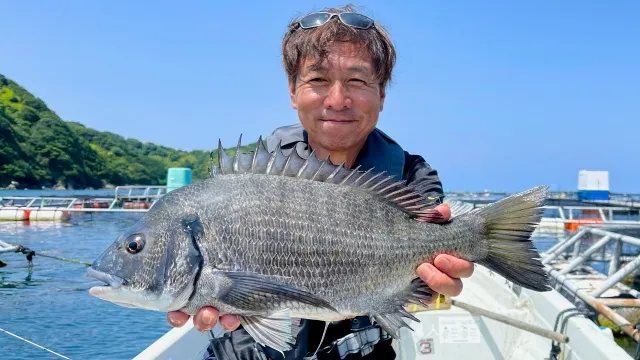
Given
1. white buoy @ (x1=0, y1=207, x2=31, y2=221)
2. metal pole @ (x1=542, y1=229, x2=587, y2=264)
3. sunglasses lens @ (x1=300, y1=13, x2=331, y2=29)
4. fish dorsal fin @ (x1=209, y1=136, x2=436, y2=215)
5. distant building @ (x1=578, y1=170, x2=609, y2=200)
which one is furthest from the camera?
distant building @ (x1=578, y1=170, x2=609, y2=200)

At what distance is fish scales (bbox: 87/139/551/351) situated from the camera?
87.5 inches

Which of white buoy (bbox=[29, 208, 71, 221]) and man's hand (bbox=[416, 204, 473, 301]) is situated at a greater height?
white buoy (bbox=[29, 208, 71, 221])

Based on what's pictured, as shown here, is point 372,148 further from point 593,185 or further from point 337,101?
point 593,185

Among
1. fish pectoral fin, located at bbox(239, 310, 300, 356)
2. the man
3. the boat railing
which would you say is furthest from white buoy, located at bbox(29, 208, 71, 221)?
fish pectoral fin, located at bbox(239, 310, 300, 356)

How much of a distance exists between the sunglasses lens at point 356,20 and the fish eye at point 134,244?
1.62m

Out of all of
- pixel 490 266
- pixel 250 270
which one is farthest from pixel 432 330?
pixel 250 270

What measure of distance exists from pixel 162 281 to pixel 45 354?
32.3 feet

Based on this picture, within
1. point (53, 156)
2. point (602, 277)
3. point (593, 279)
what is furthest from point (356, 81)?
point (53, 156)

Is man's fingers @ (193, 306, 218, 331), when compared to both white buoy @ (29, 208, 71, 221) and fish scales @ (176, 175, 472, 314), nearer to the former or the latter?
fish scales @ (176, 175, 472, 314)

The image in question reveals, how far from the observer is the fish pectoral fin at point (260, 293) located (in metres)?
2.20

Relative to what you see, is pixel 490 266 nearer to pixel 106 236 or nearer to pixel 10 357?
pixel 10 357

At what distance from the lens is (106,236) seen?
92.9 ft

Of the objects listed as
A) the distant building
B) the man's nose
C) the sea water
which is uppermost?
the distant building

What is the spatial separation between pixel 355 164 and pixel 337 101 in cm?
52
